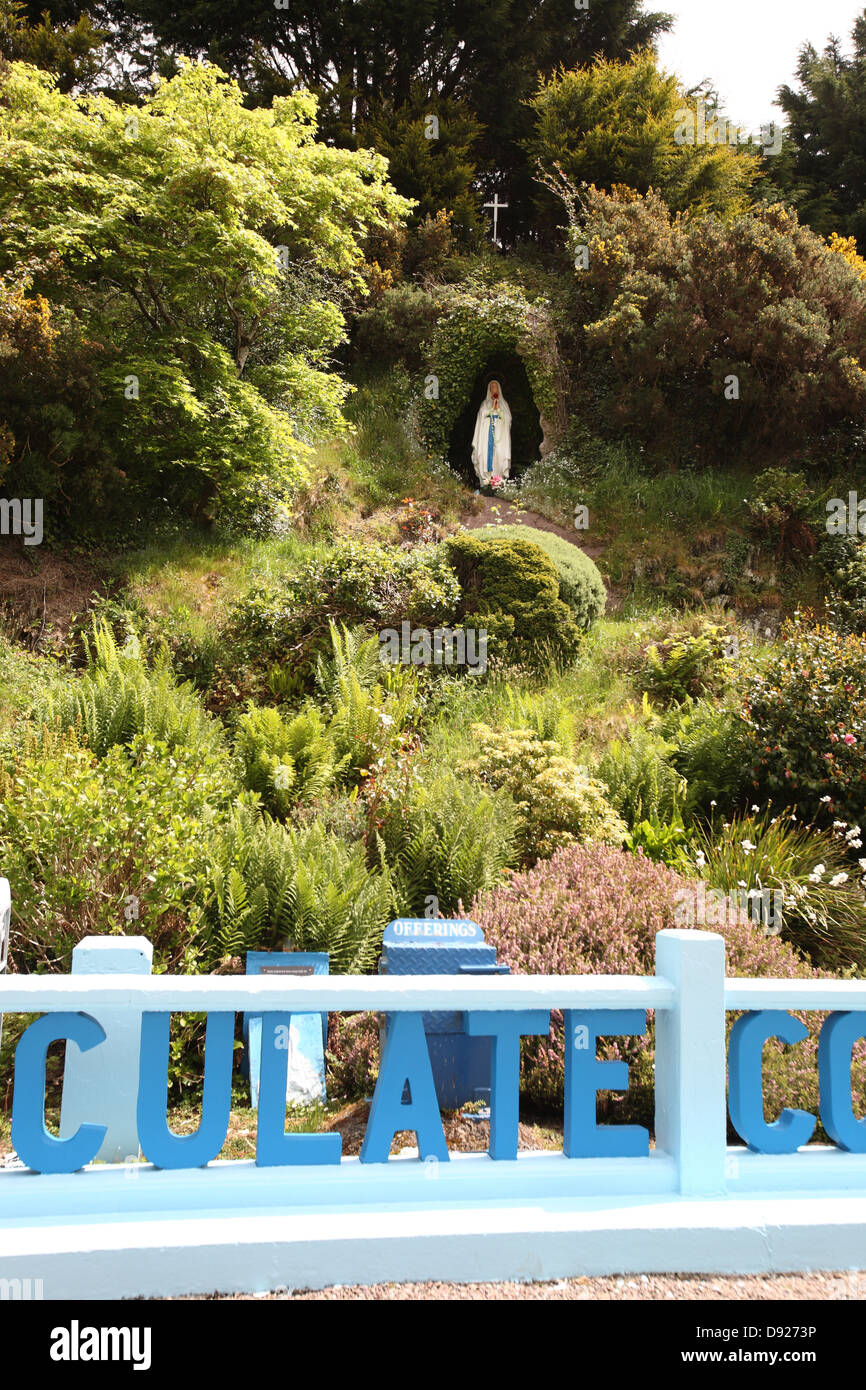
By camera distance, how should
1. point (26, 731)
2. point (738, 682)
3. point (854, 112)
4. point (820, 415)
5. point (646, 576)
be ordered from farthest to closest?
point (854, 112)
point (820, 415)
point (646, 576)
point (738, 682)
point (26, 731)

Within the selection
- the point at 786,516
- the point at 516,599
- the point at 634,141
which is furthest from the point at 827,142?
the point at 516,599

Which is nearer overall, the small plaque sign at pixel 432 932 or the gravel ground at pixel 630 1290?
the gravel ground at pixel 630 1290

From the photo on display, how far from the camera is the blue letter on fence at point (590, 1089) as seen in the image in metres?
3.18

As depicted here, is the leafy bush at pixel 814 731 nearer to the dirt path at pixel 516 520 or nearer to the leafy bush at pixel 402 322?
the dirt path at pixel 516 520

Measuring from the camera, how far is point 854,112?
22312 mm

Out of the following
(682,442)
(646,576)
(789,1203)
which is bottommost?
(789,1203)

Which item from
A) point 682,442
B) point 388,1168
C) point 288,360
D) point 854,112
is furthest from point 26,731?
point 854,112

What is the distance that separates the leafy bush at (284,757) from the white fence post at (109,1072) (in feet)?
9.99

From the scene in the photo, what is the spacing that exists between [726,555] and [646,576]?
1374 millimetres

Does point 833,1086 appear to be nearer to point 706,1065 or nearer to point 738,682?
point 706,1065

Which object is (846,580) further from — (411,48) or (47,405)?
(411,48)

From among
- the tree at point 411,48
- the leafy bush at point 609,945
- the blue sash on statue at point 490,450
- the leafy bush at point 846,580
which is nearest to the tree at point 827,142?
the tree at point 411,48

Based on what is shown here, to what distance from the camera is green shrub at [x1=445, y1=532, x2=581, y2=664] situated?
10.1m

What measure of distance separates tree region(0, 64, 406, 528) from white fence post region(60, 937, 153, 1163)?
9.13 meters
